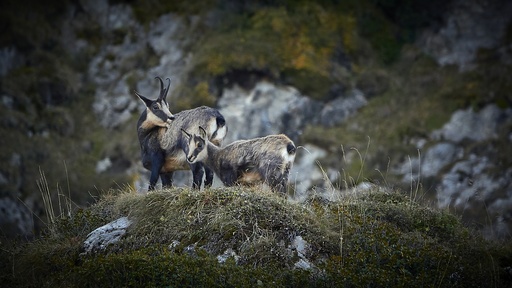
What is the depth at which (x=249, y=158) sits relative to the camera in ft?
43.1

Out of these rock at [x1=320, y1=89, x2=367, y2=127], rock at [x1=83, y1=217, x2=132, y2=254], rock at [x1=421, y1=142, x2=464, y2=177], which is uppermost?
rock at [x1=83, y1=217, x2=132, y2=254]

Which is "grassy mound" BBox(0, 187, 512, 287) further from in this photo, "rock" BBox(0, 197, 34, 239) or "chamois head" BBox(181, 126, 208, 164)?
"rock" BBox(0, 197, 34, 239)

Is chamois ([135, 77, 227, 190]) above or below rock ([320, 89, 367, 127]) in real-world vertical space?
above

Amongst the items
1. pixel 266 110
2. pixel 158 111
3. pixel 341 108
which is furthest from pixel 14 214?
pixel 158 111

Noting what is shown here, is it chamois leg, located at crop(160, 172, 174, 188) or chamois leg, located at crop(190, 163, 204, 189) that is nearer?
chamois leg, located at crop(190, 163, 204, 189)

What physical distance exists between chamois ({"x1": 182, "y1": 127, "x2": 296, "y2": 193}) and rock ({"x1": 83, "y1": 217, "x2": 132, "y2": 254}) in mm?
2194

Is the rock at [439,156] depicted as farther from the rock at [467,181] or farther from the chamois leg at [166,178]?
the chamois leg at [166,178]

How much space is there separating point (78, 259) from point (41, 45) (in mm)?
27702

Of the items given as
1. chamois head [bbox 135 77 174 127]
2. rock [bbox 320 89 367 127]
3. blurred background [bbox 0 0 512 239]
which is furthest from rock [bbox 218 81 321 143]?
chamois head [bbox 135 77 174 127]

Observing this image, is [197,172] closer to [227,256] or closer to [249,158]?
[249,158]

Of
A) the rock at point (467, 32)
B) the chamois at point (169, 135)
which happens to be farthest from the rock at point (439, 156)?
the chamois at point (169, 135)

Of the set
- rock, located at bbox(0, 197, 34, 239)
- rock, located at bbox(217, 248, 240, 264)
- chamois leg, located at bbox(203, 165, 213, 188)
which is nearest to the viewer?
rock, located at bbox(217, 248, 240, 264)

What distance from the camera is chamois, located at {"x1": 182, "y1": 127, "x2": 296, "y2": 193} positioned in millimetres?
12883

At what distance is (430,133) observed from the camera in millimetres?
31203
